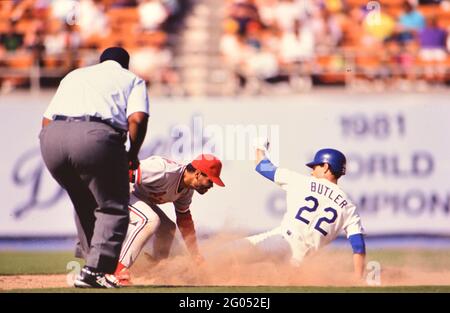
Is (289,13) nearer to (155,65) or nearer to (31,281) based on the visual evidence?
(155,65)

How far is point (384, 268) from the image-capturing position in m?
11.1

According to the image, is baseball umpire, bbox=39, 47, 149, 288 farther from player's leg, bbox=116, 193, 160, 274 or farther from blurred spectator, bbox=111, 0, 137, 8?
blurred spectator, bbox=111, 0, 137, 8

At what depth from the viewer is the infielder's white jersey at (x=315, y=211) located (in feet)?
30.9

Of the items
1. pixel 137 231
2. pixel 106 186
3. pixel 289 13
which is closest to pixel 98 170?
pixel 106 186

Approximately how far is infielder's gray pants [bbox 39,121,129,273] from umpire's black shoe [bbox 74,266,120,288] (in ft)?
0.21

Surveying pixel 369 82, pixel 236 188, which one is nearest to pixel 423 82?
pixel 369 82

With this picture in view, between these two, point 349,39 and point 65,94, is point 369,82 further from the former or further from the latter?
point 65,94

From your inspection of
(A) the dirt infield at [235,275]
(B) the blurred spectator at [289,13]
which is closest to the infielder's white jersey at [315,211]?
(A) the dirt infield at [235,275]

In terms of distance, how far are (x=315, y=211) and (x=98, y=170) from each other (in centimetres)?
248

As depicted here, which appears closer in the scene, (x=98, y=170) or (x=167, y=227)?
(x=98, y=170)

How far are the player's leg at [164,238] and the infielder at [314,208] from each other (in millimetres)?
765

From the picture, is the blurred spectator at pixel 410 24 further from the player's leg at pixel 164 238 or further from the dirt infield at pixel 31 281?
the dirt infield at pixel 31 281

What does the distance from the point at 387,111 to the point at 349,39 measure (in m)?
2.64

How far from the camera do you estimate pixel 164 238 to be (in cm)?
995
